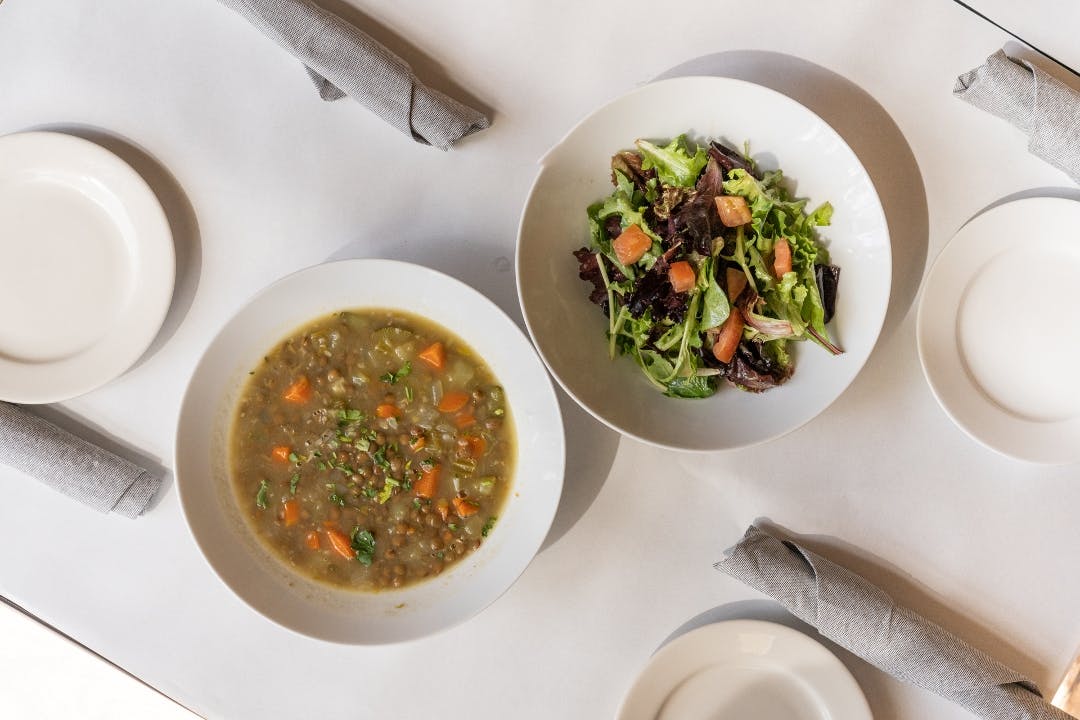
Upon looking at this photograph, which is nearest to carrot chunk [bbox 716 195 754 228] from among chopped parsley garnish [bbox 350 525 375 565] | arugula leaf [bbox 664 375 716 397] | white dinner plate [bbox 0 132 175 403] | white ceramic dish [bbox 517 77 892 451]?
white ceramic dish [bbox 517 77 892 451]

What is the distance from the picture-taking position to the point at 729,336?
220cm

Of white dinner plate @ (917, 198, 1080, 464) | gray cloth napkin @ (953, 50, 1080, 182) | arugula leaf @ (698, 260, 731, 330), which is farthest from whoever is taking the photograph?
white dinner plate @ (917, 198, 1080, 464)

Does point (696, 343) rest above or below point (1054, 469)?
below

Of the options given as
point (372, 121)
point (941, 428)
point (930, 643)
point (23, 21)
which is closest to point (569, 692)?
point (930, 643)

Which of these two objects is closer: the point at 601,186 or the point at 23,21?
the point at 601,186

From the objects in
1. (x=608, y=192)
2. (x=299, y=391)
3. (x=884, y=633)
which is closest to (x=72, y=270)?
(x=299, y=391)

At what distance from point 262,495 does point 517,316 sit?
1.05 metres

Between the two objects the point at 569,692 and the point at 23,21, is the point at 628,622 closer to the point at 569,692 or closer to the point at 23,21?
the point at 569,692

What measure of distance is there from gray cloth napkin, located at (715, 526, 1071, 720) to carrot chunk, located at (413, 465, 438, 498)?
101 cm

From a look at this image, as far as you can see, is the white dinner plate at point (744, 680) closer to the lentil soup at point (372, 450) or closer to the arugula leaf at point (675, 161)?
the lentil soup at point (372, 450)

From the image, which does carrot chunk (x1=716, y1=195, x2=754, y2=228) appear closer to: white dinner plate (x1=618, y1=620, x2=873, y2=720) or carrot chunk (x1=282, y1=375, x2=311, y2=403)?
white dinner plate (x1=618, y1=620, x2=873, y2=720)

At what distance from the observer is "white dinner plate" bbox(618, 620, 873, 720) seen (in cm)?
244

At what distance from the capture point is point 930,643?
2.41 metres

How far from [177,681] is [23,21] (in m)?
2.35
